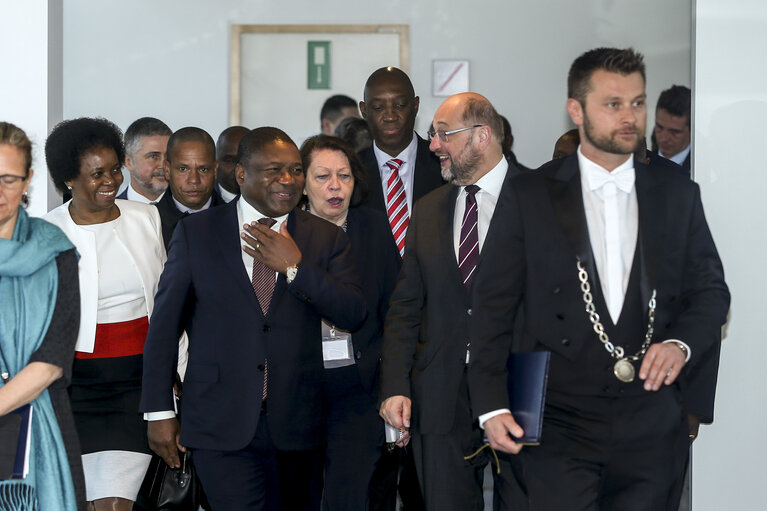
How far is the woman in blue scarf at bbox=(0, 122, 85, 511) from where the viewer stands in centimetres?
335

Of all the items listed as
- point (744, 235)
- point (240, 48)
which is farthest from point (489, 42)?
point (744, 235)

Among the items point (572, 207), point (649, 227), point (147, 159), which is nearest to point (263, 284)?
point (572, 207)

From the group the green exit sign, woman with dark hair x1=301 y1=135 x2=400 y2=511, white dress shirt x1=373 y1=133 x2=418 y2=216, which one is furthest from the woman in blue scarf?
the green exit sign

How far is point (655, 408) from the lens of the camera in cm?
328

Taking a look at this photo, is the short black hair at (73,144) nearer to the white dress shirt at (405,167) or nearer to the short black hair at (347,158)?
the short black hair at (347,158)

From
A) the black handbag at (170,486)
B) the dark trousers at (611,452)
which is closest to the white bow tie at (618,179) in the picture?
the dark trousers at (611,452)

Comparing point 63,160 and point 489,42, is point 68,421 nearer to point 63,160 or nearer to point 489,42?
point 63,160

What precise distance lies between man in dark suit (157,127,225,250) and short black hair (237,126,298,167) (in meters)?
1.11

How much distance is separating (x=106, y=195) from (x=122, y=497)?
1.26m

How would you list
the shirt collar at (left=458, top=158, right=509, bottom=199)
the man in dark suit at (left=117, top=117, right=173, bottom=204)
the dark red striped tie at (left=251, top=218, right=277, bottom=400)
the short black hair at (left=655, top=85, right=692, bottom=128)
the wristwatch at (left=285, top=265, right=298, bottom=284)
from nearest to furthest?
the wristwatch at (left=285, top=265, right=298, bottom=284) < the dark red striped tie at (left=251, top=218, right=277, bottom=400) < the shirt collar at (left=458, top=158, right=509, bottom=199) < the man in dark suit at (left=117, top=117, right=173, bottom=204) < the short black hair at (left=655, top=85, right=692, bottom=128)

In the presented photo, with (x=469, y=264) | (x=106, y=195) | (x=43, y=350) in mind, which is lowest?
(x=43, y=350)

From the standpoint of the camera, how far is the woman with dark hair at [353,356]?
445 cm

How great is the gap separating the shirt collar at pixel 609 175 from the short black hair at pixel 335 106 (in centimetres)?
548

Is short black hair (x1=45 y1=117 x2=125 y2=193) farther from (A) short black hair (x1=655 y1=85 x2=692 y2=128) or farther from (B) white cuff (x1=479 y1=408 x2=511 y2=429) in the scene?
(A) short black hair (x1=655 y1=85 x2=692 y2=128)
